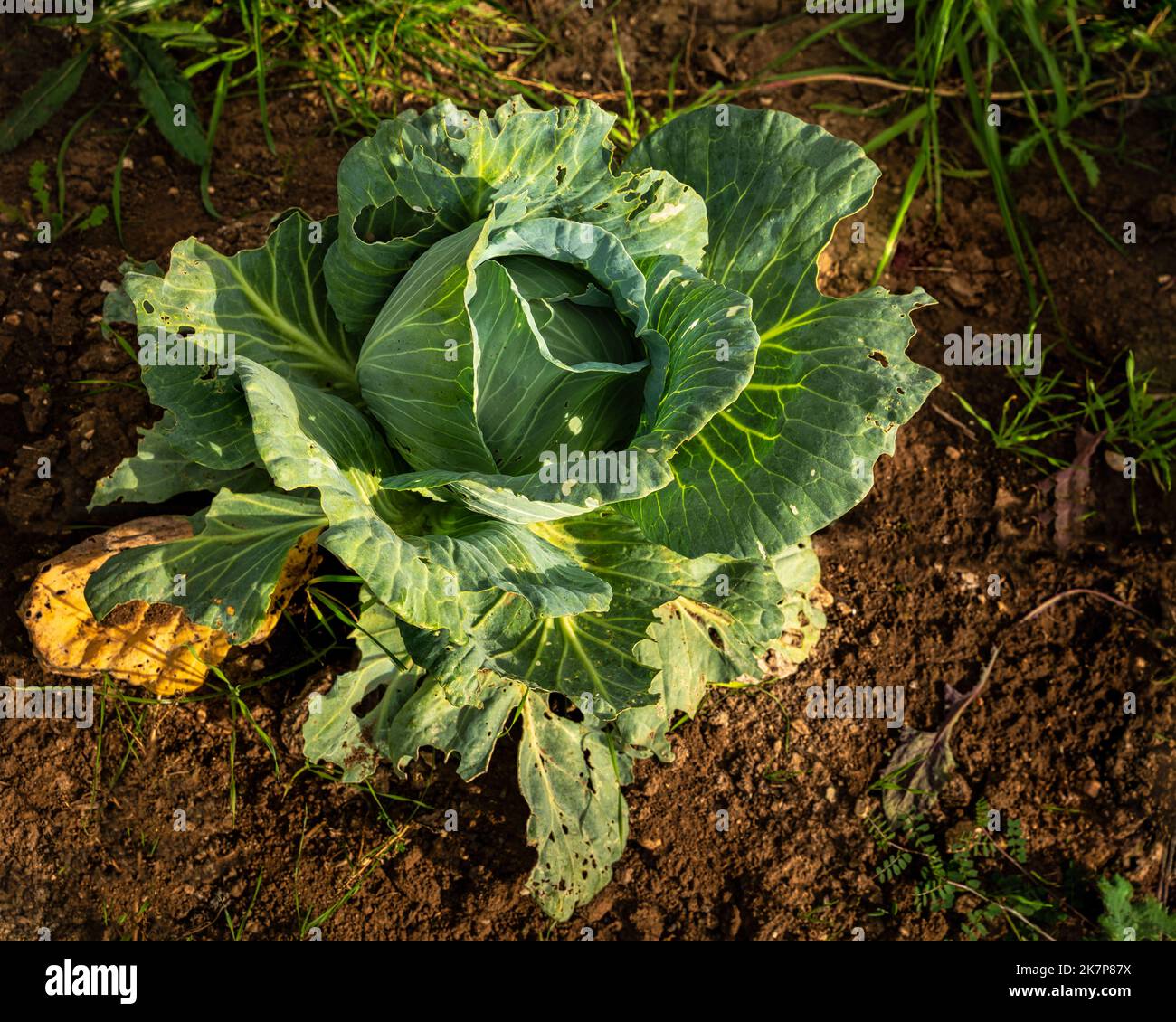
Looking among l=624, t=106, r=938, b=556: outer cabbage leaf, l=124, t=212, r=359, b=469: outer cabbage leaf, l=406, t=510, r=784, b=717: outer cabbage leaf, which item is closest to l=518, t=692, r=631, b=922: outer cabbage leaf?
l=406, t=510, r=784, b=717: outer cabbage leaf

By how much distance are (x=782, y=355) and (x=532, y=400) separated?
773 mm

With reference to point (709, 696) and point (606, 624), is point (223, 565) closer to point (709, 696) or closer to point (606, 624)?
point (606, 624)

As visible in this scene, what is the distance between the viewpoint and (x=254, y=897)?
3680 millimetres

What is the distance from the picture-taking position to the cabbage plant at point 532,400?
2836mm

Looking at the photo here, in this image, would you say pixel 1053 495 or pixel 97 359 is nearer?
pixel 97 359

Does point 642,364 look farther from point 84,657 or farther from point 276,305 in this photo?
point 84,657

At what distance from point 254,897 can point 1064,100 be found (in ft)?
15.0

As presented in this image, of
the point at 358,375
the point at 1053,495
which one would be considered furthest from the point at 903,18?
the point at 358,375

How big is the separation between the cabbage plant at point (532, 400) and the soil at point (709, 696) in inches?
18.0

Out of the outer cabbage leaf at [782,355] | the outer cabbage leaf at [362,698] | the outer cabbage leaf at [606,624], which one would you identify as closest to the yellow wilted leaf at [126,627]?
the outer cabbage leaf at [362,698]

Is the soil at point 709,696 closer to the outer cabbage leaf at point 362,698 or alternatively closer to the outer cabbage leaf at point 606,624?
the outer cabbage leaf at point 362,698

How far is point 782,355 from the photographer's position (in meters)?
3.19
